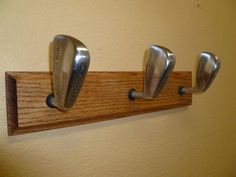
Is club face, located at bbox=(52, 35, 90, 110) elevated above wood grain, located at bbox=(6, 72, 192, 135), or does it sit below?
above

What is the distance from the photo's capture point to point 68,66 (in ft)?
0.62

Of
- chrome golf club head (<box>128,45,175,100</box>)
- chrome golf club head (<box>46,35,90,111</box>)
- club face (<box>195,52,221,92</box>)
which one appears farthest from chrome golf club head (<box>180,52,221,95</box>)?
chrome golf club head (<box>46,35,90,111</box>)

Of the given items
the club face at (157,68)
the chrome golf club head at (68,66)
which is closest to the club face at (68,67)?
the chrome golf club head at (68,66)

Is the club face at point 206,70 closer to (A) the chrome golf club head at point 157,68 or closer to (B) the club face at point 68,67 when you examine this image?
(A) the chrome golf club head at point 157,68

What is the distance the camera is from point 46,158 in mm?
265

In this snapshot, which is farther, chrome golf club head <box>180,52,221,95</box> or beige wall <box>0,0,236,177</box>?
chrome golf club head <box>180,52,221,95</box>

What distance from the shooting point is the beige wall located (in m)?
0.25

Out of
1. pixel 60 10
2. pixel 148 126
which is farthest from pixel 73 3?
pixel 148 126

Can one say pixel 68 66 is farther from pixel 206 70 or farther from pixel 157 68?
pixel 206 70

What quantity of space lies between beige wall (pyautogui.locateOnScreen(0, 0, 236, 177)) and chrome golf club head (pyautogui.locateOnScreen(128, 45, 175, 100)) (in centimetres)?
6

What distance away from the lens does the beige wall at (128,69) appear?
0.25 metres

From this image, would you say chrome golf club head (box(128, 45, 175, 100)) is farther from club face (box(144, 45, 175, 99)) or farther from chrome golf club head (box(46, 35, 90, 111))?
chrome golf club head (box(46, 35, 90, 111))

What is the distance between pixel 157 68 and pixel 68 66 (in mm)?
139

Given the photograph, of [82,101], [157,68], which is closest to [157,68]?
[157,68]
